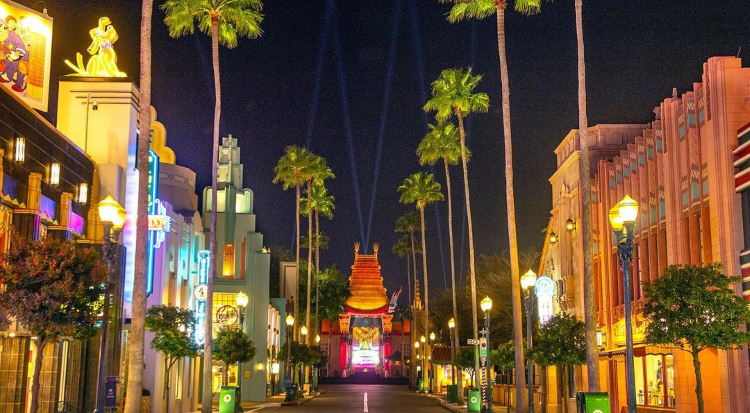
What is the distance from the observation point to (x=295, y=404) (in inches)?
2277

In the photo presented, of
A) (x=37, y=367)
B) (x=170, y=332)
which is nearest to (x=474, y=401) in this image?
(x=170, y=332)

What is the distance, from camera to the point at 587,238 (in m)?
26.8

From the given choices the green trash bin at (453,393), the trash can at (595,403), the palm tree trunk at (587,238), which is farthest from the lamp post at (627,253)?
the green trash bin at (453,393)

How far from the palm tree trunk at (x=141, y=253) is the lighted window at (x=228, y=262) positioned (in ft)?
141

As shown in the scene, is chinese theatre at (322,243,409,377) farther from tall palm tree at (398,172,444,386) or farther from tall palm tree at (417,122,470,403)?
tall palm tree at (417,122,470,403)

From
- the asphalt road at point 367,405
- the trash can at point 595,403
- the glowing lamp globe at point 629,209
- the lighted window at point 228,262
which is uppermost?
the lighted window at point 228,262

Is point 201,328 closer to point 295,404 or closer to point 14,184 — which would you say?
point 295,404

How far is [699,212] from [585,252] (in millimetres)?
6820

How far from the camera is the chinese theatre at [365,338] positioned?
153 meters

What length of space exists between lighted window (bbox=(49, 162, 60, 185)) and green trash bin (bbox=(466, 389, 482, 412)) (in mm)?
27086

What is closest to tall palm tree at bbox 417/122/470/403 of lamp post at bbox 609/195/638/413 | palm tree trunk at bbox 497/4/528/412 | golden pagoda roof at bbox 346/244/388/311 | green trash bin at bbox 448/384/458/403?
green trash bin at bbox 448/384/458/403

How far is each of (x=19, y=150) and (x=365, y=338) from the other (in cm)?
13157

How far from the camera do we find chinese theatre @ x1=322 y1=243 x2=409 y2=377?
153125 mm

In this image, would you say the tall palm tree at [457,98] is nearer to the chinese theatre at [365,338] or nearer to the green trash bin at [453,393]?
the green trash bin at [453,393]
